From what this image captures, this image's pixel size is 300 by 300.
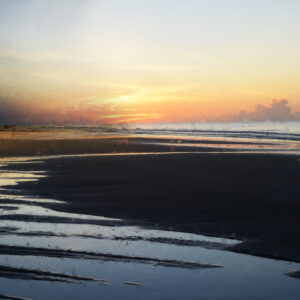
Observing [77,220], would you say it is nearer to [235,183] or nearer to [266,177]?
[235,183]

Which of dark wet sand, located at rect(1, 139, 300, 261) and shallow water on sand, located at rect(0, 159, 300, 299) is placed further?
dark wet sand, located at rect(1, 139, 300, 261)

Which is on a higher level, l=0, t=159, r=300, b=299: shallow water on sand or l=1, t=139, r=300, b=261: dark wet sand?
l=1, t=139, r=300, b=261: dark wet sand

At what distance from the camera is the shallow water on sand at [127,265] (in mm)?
5234

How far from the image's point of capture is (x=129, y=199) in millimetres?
12039

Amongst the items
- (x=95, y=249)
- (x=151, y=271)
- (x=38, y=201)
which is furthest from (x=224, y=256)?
(x=38, y=201)

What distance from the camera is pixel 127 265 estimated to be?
6.24 m

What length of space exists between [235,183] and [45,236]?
912 cm

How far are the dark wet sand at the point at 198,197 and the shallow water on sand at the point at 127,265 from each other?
29.9 inches

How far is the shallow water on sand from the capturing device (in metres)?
5.23

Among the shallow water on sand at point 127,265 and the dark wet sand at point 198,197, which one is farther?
the dark wet sand at point 198,197

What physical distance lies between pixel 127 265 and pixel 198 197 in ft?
20.8

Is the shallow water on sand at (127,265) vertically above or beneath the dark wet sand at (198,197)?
beneath

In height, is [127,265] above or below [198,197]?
below

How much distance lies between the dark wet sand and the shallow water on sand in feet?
2.49
